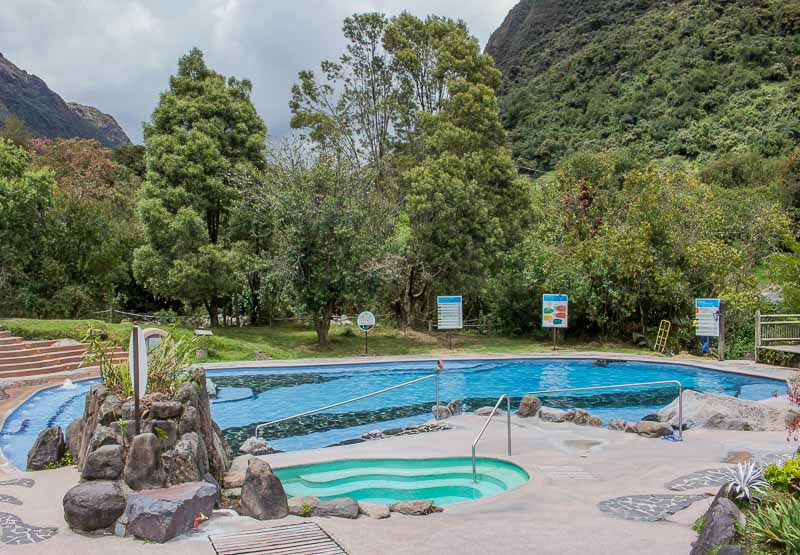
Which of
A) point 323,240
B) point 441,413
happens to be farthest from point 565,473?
point 323,240

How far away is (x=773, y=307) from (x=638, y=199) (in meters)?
5.35

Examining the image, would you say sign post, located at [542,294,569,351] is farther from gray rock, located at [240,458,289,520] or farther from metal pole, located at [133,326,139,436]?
metal pole, located at [133,326,139,436]

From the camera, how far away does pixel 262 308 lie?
2642 cm

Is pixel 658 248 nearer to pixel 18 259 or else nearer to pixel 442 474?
pixel 442 474

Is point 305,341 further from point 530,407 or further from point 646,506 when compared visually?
point 646,506

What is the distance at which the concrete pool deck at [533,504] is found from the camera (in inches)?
200

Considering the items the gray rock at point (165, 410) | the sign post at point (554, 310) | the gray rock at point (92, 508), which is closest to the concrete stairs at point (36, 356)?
the gray rock at point (165, 410)

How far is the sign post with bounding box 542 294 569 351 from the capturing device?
21.2m

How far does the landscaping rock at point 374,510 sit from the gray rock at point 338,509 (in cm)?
11

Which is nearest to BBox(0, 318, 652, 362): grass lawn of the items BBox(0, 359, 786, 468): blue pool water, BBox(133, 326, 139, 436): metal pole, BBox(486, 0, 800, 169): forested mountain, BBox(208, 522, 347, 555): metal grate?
BBox(0, 359, 786, 468): blue pool water

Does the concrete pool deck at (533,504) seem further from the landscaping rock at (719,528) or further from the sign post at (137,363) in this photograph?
the sign post at (137,363)

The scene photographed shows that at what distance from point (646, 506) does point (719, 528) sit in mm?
1768

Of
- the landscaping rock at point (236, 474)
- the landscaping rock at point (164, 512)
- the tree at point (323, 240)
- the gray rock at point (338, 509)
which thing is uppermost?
the tree at point (323, 240)

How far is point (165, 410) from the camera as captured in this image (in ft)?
22.5
